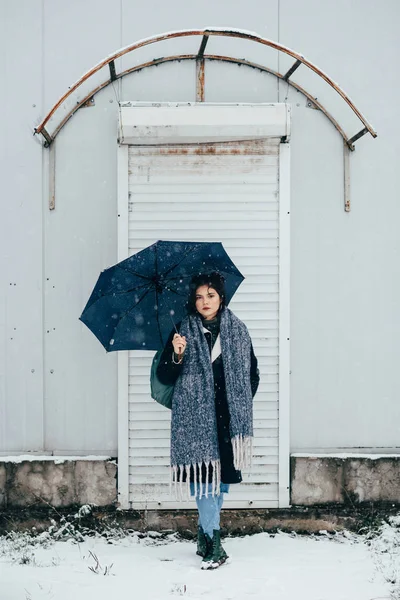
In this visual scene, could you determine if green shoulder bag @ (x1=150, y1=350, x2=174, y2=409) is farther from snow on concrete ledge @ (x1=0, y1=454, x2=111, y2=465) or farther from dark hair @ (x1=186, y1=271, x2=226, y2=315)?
snow on concrete ledge @ (x1=0, y1=454, x2=111, y2=465)

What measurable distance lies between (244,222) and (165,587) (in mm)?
2918

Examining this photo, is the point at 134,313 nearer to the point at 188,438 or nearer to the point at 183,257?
the point at 183,257

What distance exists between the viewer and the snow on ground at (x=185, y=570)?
14.6 ft

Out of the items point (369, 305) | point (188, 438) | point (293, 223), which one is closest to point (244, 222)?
point (293, 223)

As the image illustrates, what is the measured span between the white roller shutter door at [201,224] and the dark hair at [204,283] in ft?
3.11

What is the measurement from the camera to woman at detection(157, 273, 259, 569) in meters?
4.71

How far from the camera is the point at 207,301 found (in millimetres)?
4777

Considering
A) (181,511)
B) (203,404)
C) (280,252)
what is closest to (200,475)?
(203,404)

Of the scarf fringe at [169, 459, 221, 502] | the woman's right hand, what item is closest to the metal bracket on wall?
the woman's right hand

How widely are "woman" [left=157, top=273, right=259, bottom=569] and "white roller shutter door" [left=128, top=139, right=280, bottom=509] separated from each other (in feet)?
2.96

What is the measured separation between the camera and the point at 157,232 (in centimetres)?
569

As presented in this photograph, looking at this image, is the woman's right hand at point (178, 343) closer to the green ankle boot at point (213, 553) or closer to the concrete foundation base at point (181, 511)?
the green ankle boot at point (213, 553)

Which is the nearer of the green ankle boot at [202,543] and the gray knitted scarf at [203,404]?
the gray knitted scarf at [203,404]

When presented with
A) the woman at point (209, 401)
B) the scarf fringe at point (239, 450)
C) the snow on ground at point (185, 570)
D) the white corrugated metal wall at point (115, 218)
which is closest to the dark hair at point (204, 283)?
the woman at point (209, 401)
